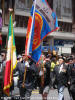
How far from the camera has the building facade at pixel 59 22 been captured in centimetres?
3341

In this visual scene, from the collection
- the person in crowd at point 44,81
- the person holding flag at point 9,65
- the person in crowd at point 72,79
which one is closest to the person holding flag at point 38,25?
the person holding flag at point 9,65

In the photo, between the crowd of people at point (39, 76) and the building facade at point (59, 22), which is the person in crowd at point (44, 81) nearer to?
the crowd of people at point (39, 76)

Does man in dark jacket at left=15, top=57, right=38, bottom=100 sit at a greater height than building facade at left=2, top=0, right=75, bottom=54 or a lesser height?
greater

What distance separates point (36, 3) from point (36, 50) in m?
1.52

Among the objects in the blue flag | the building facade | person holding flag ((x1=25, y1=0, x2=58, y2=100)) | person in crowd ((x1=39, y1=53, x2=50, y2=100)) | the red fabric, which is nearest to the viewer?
the red fabric

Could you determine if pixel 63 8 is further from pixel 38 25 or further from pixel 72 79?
pixel 72 79

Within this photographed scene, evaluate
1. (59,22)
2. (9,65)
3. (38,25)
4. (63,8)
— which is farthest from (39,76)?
(63,8)

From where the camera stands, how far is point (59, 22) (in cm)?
3850

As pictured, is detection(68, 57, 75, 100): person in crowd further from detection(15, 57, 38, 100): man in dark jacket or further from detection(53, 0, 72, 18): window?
detection(53, 0, 72, 18): window

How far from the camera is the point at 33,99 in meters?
11.9

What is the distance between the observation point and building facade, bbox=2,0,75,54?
3341cm

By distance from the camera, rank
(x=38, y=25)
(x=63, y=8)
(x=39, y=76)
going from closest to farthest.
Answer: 1. (x=38, y=25)
2. (x=39, y=76)
3. (x=63, y=8)

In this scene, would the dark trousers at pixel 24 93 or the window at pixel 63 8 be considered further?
the window at pixel 63 8

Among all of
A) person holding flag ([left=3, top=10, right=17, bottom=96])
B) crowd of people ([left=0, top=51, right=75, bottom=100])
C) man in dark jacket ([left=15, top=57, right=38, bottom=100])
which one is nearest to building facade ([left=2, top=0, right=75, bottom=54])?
crowd of people ([left=0, top=51, right=75, bottom=100])
